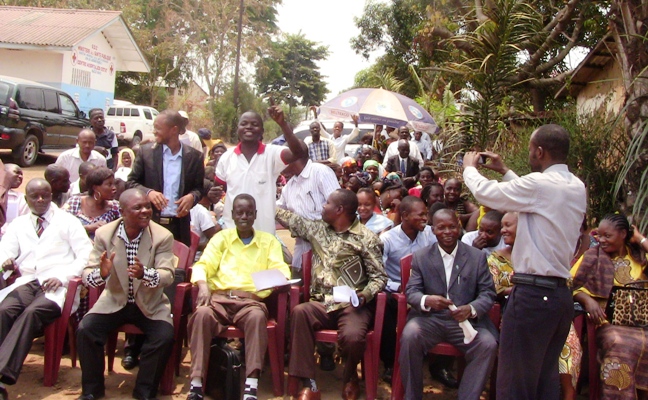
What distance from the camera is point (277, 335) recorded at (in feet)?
14.4

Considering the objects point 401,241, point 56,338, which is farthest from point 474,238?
point 56,338

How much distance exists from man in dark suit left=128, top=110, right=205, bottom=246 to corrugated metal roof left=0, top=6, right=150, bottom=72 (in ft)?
56.1

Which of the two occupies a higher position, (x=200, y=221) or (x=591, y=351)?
(x=200, y=221)

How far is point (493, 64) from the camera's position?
28.2 ft

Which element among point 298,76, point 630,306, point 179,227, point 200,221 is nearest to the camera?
point 630,306

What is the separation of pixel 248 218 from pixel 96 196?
1376mm

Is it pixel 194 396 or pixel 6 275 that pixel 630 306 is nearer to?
pixel 194 396

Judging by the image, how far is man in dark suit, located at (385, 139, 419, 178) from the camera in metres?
9.42

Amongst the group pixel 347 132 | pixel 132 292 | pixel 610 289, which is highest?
pixel 347 132

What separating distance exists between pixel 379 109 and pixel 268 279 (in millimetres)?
5774

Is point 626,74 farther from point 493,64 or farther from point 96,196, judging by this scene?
point 96,196

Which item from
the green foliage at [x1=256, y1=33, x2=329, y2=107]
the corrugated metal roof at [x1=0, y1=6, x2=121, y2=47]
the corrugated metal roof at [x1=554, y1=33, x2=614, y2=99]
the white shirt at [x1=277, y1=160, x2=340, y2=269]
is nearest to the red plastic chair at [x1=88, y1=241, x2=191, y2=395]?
the white shirt at [x1=277, y1=160, x2=340, y2=269]

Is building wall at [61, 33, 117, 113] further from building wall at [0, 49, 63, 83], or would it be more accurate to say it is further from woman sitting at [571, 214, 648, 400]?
woman sitting at [571, 214, 648, 400]

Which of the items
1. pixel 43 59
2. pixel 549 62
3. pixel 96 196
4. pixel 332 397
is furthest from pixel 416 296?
pixel 43 59
